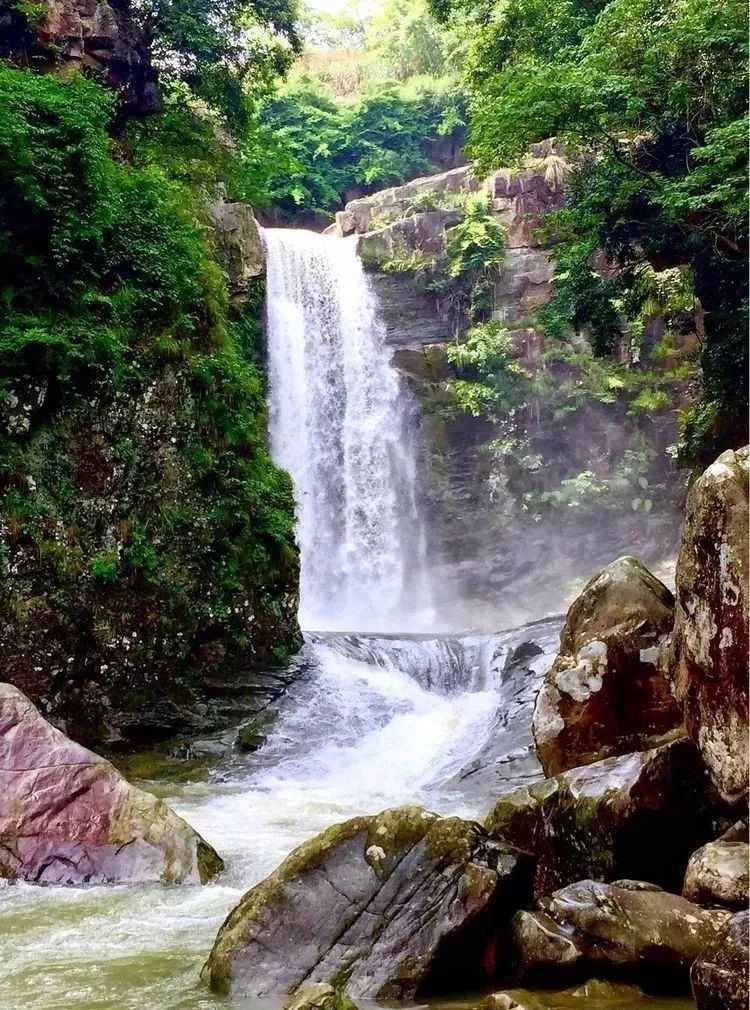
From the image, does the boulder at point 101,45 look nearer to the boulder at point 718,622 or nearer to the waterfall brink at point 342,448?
the waterfall brink at point 342,448

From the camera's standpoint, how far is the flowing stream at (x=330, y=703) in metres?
5.48

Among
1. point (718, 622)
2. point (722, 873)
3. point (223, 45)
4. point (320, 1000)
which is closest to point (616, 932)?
point (722, 873)

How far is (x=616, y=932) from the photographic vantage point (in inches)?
177

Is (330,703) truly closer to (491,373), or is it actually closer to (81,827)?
(81,827)

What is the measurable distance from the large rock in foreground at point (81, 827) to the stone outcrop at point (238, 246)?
13599mm

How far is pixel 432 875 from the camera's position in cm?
507

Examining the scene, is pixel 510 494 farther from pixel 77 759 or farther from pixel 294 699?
pixel 77 759

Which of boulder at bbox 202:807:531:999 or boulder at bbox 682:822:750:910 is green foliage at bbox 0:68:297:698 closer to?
boulder at bbox 202:807:531:999

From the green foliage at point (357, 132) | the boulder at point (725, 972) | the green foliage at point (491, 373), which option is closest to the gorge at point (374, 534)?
the boulder at point (725, 972)

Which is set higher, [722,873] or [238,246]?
[238,246]

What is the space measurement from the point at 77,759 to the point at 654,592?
208 inches

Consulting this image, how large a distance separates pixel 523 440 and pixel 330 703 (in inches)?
530

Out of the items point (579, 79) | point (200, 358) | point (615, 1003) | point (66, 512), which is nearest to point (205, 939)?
point (615, 1003)

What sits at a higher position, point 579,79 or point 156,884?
point 579,79
